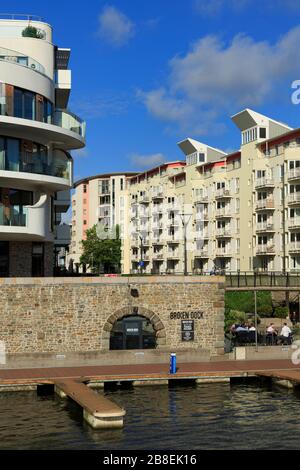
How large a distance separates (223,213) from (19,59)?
59.2 m

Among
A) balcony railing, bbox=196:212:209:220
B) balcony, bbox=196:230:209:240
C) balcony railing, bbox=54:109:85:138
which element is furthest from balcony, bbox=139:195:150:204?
balcony railing, bbox=54:109:85:138

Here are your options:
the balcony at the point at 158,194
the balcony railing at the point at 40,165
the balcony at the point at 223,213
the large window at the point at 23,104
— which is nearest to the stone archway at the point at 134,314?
A: the balcony railing at the point at 40,165

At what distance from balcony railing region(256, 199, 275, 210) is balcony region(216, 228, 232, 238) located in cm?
905

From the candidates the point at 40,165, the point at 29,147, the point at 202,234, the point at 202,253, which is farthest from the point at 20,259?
the point at 202,234

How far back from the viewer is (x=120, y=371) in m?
37.1

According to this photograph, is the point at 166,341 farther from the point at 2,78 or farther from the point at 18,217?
the point at 2,78

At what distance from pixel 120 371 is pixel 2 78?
1757 centimetres

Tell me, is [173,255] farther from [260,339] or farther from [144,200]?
[260,339]

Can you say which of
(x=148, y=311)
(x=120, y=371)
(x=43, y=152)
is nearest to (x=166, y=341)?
(x=148, y=311)

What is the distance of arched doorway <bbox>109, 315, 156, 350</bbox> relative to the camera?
41.1 m

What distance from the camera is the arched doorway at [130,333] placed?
4109cm

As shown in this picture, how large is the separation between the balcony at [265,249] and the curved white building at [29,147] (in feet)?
143

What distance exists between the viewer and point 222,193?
9819 centimetres

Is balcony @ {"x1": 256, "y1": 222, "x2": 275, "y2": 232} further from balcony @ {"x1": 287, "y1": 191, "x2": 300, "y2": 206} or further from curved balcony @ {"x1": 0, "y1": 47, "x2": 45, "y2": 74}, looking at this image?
curved balcony @ {"x1": 0, "y1": 47, "x2": 45, "y2": 74}
